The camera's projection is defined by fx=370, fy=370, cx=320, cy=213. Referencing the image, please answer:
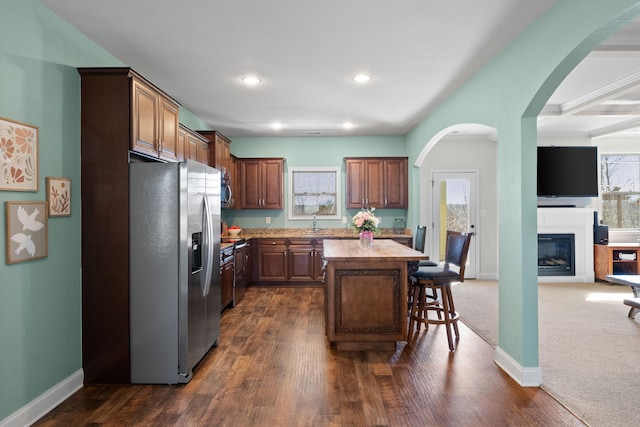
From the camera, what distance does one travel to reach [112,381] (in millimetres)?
2838

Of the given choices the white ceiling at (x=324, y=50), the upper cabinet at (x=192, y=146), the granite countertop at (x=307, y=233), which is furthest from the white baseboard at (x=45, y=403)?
the granite countertop at (x=307, y=233)

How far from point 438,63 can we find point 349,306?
8.02 feet

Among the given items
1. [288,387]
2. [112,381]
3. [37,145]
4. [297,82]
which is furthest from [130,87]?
[288,387]

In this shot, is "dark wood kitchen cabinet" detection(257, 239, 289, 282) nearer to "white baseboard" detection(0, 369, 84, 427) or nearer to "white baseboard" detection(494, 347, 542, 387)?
"white baseboard" detection(0, 369, 84, 427)

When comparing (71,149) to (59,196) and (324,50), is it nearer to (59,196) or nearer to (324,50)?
(59,196)

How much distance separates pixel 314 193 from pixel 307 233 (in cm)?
79

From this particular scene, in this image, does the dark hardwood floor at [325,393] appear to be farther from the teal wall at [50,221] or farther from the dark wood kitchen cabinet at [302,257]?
the dark wood kitchen cabinet at [302,257]

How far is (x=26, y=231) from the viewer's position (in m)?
2.32

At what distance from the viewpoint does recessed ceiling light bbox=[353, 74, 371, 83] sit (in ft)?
12.5

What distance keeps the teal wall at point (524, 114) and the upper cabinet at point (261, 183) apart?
3956 mm

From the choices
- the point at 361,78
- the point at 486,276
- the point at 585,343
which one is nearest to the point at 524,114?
the point at 361,78


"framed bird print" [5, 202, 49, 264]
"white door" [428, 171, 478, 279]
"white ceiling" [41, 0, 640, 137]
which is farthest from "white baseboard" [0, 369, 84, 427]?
"white door" [428, 171, 478, 279]

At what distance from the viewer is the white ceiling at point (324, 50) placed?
2.57m

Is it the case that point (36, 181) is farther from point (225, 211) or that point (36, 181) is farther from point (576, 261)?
point (576, 261)
